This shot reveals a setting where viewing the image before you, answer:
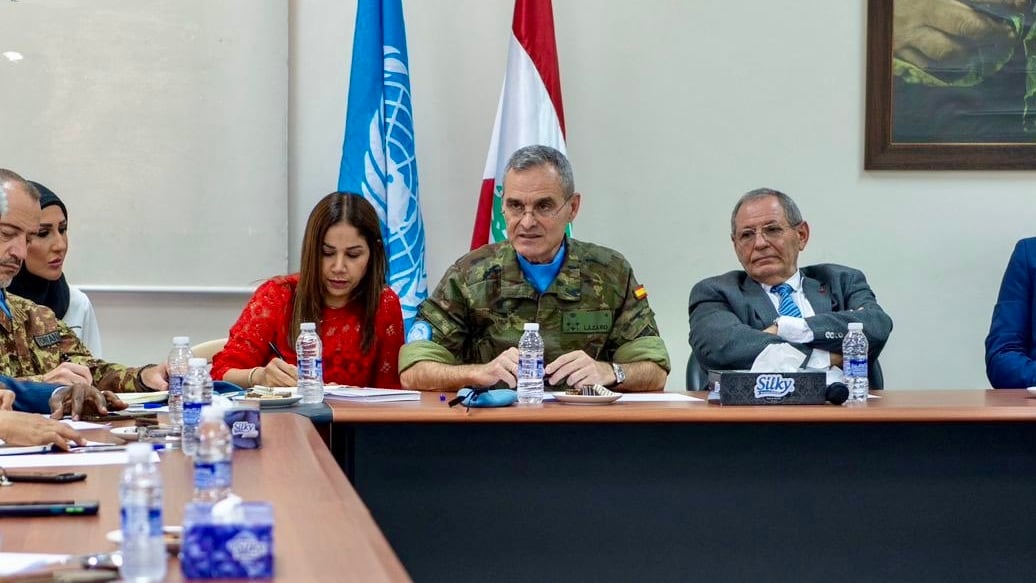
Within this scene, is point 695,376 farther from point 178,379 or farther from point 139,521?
point 139,521

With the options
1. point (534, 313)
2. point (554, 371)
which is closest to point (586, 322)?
point (534, 313)

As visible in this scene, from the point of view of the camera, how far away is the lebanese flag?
13.5ft

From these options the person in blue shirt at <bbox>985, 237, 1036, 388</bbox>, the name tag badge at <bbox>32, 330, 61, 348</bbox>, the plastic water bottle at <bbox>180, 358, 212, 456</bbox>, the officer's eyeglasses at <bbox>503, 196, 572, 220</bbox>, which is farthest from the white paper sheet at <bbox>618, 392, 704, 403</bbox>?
the name tag badge at <bbox>32, 330, 61, 348</bbox>

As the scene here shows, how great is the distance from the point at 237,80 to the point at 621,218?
143 centimetres

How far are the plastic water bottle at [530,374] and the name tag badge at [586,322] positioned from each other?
14.8 inches

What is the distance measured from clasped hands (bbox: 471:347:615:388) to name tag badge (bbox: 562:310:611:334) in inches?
13.2

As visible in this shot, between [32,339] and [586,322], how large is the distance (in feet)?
4.90

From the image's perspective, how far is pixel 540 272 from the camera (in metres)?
3.43

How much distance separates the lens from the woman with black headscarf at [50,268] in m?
3.66

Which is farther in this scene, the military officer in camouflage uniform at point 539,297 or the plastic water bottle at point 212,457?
the military officer in camouflage uniform at point 539,297

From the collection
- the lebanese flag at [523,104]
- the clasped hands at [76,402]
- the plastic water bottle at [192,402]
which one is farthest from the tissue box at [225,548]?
the lebanese flag at [523,104]

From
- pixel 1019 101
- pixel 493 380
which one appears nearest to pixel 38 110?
pixel 493 380

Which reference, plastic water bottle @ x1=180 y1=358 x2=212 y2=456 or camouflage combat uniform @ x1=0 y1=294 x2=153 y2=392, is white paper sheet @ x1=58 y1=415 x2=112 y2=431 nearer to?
plastic water bottle @ x1=180 y1=358 x2=212 y2=456

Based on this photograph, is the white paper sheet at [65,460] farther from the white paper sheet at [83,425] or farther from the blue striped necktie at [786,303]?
the blue striped necktie at [786,303]
